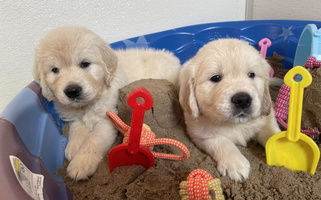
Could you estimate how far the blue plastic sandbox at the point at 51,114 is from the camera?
1.58 m

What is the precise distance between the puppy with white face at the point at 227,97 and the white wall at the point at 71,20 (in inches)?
68.0

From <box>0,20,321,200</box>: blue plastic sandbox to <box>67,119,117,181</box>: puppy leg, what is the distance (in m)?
0.17

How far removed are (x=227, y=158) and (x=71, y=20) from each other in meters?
2.24

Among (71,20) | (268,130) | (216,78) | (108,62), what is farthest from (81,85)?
(71,20)

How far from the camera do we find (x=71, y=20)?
3.06m

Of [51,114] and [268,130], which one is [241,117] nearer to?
[268,130]

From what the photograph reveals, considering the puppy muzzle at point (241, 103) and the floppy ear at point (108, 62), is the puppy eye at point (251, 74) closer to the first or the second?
the puppy muzzle at point (241, 103)

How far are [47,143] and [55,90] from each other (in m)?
0.39

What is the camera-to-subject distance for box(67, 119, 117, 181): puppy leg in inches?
71.8

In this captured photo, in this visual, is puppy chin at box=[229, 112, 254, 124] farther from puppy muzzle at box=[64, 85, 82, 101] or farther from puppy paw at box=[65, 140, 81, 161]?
puppy paw at box=[65, 140, 81, 161]

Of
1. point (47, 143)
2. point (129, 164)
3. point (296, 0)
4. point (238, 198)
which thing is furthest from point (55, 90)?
point (296, 0)

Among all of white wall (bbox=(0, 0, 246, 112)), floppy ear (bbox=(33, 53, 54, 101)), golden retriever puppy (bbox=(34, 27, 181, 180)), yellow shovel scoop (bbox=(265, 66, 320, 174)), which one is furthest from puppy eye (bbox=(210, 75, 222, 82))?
white wall (bbox=(0, 0, 246, 112))

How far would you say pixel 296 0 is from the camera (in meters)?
3.34

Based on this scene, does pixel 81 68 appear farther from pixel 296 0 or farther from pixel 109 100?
pixel 296 0
